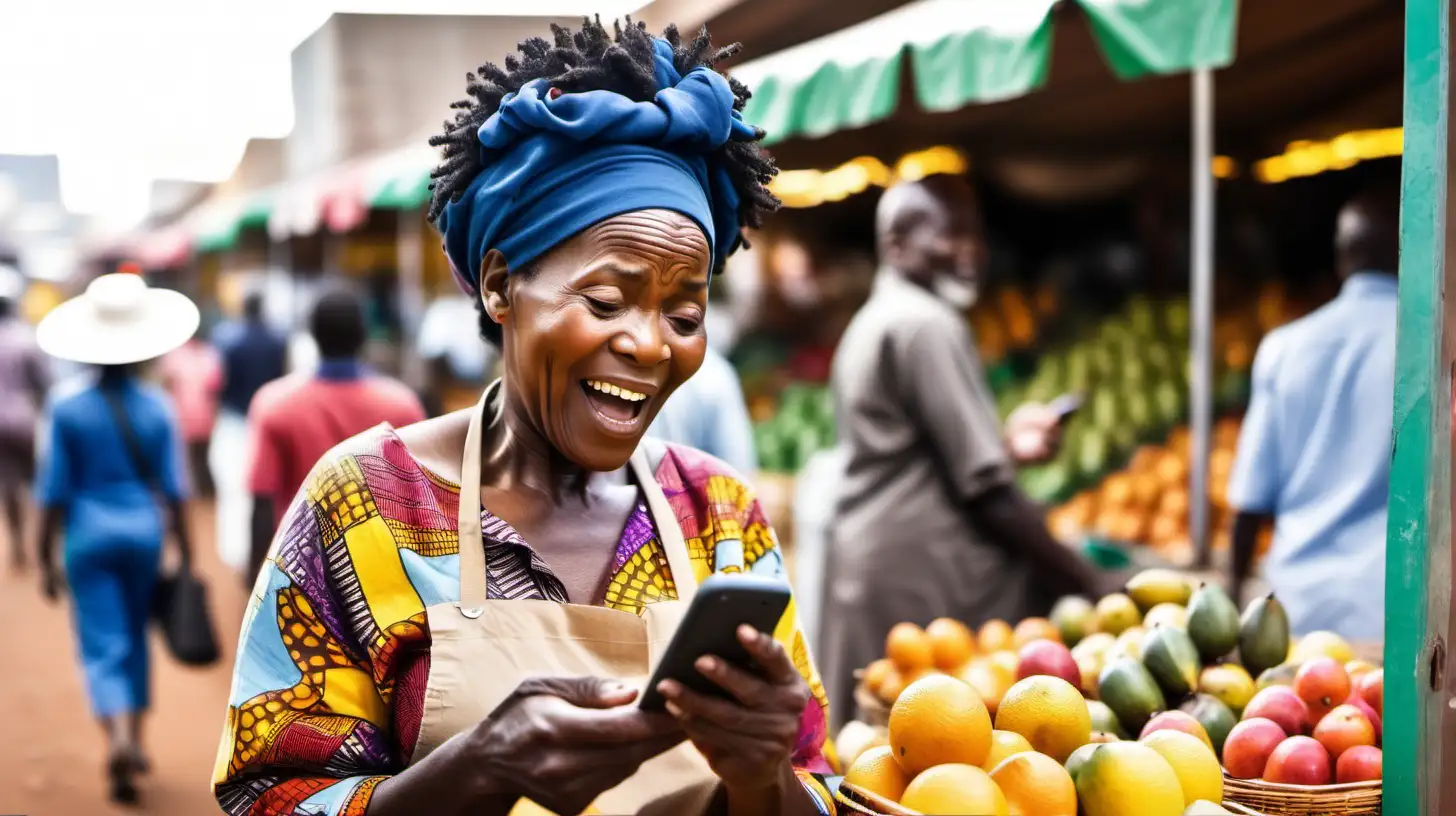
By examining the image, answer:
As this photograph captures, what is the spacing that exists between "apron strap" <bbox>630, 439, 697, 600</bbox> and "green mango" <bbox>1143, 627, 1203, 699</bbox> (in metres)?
1.28

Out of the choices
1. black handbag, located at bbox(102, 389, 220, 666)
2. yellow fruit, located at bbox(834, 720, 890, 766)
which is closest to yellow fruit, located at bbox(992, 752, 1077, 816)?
yellow fruit, located at bbox(834, 720, 890, 766)

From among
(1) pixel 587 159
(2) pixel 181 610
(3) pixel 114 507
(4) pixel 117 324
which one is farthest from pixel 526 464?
(4) pixel 117 324

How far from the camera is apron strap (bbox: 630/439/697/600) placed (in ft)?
6.77

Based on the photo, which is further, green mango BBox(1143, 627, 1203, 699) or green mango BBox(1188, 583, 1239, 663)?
green mango BBox(1188, 583, 1239, 663)

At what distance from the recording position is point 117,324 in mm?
6766

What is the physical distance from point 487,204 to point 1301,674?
192 centimetres

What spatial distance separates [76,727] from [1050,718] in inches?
260

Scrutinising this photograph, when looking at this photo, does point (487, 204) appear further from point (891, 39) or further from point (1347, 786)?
point (891, 39)

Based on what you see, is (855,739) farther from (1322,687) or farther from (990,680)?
(1322,687)

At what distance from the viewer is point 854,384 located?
5.18 meters

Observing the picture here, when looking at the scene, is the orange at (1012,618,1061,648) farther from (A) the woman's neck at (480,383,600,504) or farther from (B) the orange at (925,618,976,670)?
(A) the woman's neck at (480,383,600,504)

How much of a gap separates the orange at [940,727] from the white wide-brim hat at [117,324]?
5153mm

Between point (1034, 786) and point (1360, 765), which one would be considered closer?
point (1034, 786)

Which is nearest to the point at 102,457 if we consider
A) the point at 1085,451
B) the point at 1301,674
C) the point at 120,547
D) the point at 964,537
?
the point at 120,547
